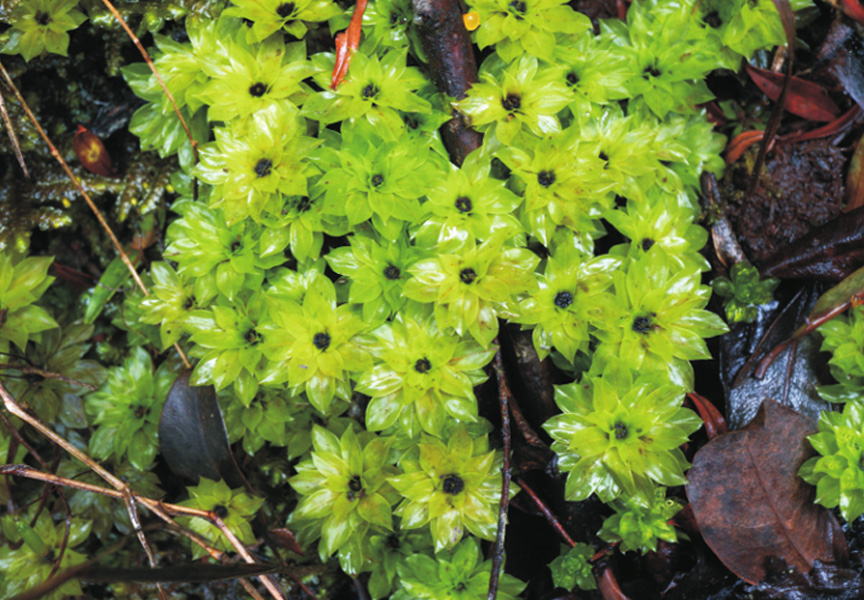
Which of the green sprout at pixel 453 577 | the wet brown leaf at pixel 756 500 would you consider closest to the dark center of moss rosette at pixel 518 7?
the wet brown leaf at pixel 756 500

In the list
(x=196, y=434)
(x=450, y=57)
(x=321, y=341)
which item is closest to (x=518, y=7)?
(x=450, y=57)

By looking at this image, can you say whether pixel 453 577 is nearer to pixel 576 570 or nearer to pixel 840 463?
pixel 576 570

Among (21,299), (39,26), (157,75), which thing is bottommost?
(21,299)

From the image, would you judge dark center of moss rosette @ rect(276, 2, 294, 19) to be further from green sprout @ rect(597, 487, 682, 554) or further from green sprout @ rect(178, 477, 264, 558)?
green sprout @ rect(597, 487, 682, 554)

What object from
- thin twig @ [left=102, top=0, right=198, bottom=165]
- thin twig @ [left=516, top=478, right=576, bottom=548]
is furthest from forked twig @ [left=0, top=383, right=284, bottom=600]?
thin twig @ [left=102, top=0, right=198, bottom=165]

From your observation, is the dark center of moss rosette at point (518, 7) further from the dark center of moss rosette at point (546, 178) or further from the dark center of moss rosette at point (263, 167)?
the dark center of moss rosette at point (263, 167)

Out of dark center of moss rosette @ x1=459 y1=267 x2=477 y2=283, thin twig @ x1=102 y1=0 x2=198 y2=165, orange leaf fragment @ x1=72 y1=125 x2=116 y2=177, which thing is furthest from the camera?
orange leaf fragment @ x1=72 y1=125 x2=116 y2=177

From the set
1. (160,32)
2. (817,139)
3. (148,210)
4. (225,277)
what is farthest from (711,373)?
(160,32)
